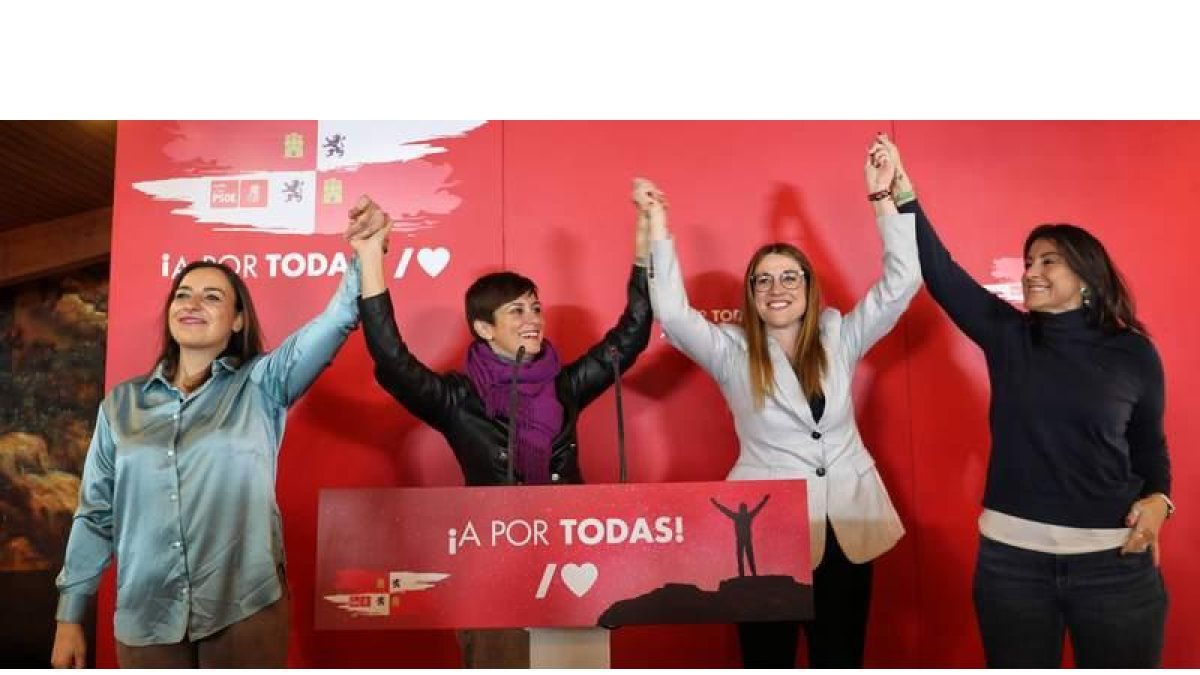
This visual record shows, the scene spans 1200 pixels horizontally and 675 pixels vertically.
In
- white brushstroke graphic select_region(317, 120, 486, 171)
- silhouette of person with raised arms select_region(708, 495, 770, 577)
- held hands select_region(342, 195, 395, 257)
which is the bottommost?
silhouette of person with raised arms select_region(708, 495, 770, 577)

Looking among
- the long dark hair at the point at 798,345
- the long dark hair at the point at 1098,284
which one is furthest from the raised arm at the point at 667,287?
the long dark hair at the point at 1098,284

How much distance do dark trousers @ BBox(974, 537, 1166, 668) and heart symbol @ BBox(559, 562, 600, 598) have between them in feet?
3.85

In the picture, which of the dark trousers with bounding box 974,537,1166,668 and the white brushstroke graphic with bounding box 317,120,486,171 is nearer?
the dark trousers with bounding box 974,537,1166,668

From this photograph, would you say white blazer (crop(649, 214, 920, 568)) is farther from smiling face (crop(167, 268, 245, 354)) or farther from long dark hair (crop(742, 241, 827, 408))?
smiling face (crop(167, 268, 245, 354))

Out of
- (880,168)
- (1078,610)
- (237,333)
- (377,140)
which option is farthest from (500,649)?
(377,140)

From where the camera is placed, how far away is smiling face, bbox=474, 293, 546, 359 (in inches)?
94.0

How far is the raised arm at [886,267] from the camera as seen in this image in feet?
7.80

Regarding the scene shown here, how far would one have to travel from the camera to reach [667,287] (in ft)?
7.66

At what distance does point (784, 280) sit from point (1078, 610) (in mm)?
1039

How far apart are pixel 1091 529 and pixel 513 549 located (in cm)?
144

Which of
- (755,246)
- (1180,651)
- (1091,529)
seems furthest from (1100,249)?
(1180,651)

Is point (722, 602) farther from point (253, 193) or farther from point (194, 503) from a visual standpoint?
point (253, 193)

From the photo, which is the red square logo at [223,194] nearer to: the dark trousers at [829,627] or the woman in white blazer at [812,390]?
the woman in white blazer at [812,390]

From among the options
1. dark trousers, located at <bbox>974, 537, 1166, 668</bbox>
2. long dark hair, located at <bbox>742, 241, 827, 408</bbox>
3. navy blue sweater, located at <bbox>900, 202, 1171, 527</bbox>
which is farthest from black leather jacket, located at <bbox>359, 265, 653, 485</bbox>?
dark trousers, located at <bbox>974, 537, 1166, 668</bbox>
